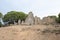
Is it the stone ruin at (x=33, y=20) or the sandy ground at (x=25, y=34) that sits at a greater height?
the stone ruin at (x=33, y=20)

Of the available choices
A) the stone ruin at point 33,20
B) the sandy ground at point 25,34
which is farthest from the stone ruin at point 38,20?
the sandy ground at point 25,34

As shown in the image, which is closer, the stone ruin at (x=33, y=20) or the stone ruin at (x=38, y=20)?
the stone ruin at (x=38, y=20)

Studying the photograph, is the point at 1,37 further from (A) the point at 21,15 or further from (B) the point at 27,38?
(A) the point at 21,15

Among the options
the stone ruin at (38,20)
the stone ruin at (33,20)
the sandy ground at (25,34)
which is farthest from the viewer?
the stone ruin at (33,20)

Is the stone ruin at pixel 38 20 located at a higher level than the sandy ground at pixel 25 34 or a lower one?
higher

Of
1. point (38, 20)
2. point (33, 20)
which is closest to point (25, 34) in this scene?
point (38, 20)

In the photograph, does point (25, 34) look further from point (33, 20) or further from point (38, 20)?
point (33, 20)

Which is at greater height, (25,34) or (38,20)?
(38,20)

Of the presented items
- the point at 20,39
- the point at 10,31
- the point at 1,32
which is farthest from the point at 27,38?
the point at 1,32

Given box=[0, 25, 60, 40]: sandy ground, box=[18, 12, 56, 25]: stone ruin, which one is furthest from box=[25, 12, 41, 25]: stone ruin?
box=[0, 25, 60, 40]: sandy ground

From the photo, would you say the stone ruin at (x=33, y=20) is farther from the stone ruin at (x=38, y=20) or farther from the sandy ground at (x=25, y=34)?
the sandy ground at (x=25, y=34)

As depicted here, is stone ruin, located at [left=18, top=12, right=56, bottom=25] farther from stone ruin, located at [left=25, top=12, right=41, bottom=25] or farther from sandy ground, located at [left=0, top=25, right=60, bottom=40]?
sandy ground, located at [left=0, top=25, right=60, bottom=40]

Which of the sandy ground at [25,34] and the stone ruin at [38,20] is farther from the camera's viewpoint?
the stone ruin at [38,20]

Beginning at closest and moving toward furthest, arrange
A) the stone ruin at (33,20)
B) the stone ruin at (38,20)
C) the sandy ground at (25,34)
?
1. the sandy ground at (25,34)
2. the stone ruin at (38,20)
3. the stone ruin at (33,20)
